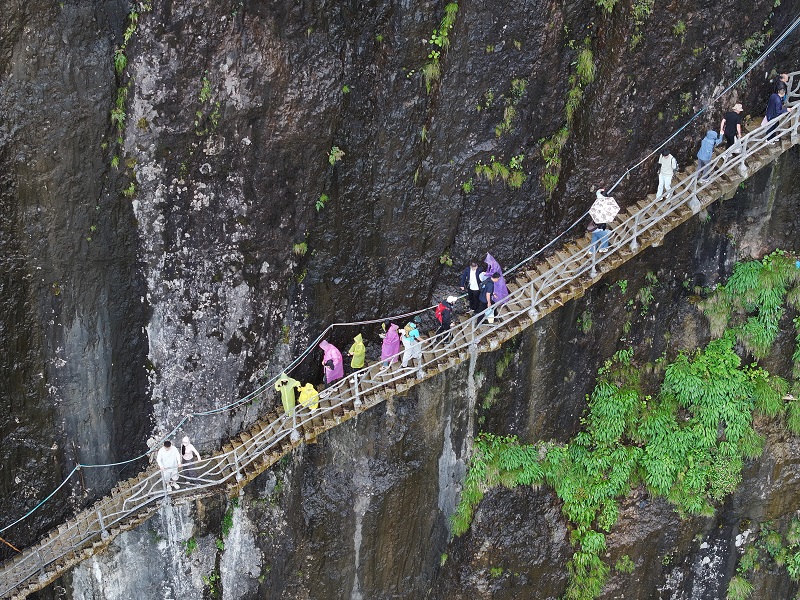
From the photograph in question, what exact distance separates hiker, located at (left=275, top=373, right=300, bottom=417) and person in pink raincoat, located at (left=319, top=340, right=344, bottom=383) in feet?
1.88

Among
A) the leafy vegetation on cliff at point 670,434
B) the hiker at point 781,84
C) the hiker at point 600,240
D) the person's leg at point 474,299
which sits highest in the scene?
the hiker at point 781,84

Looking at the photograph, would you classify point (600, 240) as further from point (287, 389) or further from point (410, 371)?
point (287, 389)

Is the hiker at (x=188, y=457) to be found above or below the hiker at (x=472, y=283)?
above

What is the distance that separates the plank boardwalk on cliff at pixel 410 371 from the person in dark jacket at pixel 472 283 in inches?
16.0

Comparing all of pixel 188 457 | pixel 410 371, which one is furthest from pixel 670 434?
pixel 188 457

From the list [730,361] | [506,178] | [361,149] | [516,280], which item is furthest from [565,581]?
[361,149]

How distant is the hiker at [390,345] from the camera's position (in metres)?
15.8

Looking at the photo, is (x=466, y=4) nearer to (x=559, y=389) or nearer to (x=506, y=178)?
(x=506, y=178)

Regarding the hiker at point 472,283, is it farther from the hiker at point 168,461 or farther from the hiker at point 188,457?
the hiker at point 168,461

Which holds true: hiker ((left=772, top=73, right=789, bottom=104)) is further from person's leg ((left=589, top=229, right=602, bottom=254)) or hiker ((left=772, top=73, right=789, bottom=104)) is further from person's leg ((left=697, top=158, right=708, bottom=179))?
person's leg ((left=589, top=229, right=602, bottom=254))

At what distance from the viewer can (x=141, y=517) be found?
52.3ft

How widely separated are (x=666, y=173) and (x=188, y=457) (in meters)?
9.82

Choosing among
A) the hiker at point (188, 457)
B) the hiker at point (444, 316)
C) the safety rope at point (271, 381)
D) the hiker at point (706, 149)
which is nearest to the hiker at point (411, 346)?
the hiker at point (444, 316)

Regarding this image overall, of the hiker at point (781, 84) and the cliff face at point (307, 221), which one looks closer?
the cliff face at point (307, 221)
